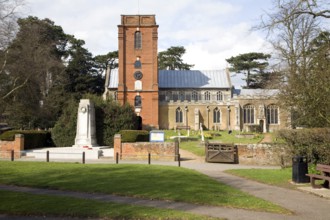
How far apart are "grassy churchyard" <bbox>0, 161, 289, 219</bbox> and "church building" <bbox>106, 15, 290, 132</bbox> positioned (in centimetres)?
3743

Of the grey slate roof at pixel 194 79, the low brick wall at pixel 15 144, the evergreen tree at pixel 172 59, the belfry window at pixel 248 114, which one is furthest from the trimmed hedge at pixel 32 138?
the evergreen tree at pixel 172 59

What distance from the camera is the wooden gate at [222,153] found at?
22.4 m

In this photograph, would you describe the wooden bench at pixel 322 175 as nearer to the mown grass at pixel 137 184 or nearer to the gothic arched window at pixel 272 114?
the mown grass at pixel 137 184

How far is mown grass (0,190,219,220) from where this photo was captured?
26.4 ft

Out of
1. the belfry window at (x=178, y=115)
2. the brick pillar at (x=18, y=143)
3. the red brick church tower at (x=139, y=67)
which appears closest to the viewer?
the brick pillar at (x=18, y=143)

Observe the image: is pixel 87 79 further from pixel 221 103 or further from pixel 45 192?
pixel 45 192

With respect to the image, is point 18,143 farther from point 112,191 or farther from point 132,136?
point 112,191

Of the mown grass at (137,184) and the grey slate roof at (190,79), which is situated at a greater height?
the grey slate roof at (190,79)

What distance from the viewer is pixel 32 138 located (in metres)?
29.6

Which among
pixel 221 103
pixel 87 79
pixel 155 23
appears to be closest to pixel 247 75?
pixel 221 103

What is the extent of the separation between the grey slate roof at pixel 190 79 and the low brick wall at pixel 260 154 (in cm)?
4146

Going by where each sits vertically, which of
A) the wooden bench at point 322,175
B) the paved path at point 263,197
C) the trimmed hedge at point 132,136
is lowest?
the paved path at point 263,197

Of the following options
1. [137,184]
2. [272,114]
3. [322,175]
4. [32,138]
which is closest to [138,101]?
[272,114]

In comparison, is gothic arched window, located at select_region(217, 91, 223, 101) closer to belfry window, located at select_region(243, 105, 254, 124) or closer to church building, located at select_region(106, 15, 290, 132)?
church building, located at select_region(106, 15, 290, 132)
